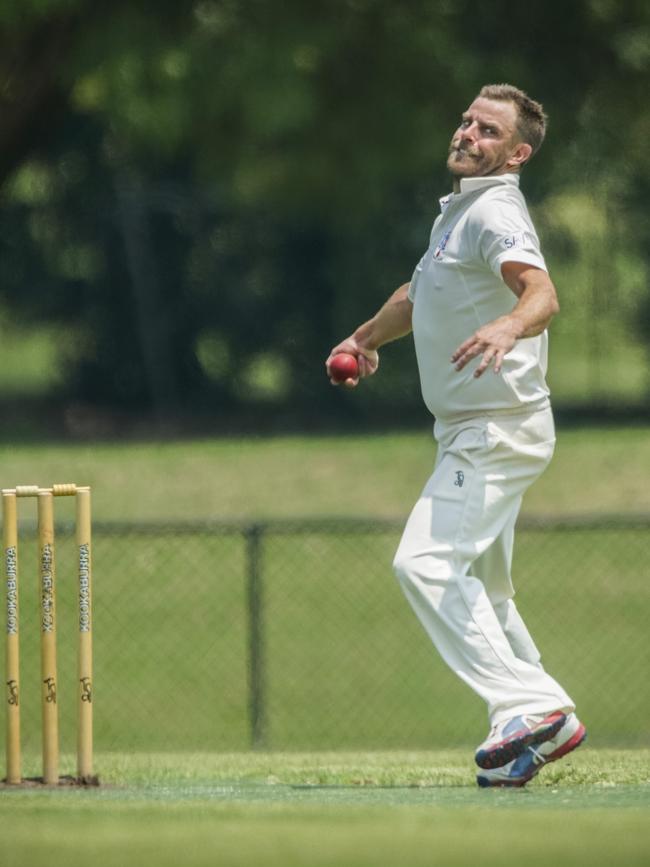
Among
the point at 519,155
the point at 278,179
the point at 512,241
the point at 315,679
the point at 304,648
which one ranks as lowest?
the point at 315,679

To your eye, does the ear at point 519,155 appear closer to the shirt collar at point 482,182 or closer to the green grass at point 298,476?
the shirt collar at point 482,182

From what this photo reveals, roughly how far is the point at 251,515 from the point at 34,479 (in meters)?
2.21

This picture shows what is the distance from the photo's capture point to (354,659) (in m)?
11.5

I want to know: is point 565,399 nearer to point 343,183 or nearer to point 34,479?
point 343,183

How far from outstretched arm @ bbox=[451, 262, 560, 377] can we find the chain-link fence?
14.3 ft

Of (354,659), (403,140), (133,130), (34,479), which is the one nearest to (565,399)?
(403,140)

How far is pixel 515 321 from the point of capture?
5461 millimetres

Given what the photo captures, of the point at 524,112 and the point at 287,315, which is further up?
the point at 287,315

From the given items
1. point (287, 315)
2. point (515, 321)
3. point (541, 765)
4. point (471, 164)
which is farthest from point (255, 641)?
point (287, 315)

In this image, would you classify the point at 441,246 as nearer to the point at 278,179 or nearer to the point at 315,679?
the point at 315,679

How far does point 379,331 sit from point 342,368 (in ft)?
0.75

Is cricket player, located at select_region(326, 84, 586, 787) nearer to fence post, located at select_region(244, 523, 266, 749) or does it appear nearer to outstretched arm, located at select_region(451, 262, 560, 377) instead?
outstretched arm, located at select_region(451, 262, 560, 377)

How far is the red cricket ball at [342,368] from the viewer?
20.8ft

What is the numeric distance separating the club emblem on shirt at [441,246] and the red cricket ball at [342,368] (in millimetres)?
569
